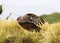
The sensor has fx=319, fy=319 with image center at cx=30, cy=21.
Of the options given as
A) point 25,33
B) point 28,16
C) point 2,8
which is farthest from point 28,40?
point 2,8

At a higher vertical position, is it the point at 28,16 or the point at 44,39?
the point at 28,16

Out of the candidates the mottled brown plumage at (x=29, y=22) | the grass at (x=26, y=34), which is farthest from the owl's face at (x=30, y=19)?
the grass at (x=26, y=34)

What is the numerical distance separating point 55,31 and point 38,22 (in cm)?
69

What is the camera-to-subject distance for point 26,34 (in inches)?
231

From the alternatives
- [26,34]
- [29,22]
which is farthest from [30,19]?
[26,34]

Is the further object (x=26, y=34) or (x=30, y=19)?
(x=30, y=19)

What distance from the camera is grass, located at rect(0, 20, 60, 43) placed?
17.9ft

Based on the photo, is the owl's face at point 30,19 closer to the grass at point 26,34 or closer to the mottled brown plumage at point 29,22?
the mottled brown plumage at point 29,22

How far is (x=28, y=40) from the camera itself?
5879 millimetres

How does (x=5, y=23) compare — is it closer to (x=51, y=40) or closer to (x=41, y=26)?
(x=41, y=26)

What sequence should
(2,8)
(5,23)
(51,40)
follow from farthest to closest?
(2,8) → (5,23) → (51,40)

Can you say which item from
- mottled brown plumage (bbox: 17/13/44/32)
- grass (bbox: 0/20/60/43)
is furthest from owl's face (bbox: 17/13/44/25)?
grass (bbox: 0/20/60/43)

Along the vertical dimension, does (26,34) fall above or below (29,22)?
below

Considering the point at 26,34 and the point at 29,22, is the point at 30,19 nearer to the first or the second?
the point at 29,22
